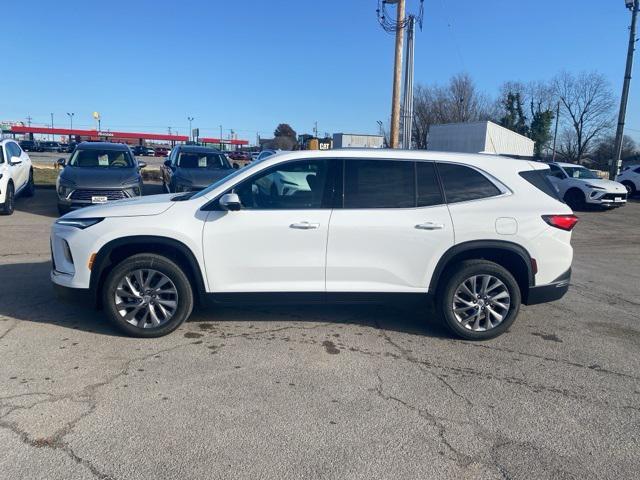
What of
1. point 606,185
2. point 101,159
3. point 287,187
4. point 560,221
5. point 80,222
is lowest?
point 80,222

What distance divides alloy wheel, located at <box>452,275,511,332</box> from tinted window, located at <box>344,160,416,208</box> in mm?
971

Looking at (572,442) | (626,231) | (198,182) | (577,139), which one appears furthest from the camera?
(577,139)

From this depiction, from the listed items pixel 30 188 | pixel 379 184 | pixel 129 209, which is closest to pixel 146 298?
pixel 129 209

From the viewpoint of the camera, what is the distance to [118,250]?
183 inches

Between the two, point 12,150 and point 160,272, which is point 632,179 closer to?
point 12,150

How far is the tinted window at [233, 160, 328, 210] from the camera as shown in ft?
15.4

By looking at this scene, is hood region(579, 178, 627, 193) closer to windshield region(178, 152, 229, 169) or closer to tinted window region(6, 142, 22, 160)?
windshield region(178, 152, 229, 169)

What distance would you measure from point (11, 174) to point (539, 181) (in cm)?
1149

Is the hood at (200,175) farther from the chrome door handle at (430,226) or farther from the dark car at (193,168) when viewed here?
the chrome door handle at (430,226)

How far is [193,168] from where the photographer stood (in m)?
13.1

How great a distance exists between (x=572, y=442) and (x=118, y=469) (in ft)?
8.99

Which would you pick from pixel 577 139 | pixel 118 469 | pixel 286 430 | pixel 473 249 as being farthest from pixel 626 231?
pixel 577 139

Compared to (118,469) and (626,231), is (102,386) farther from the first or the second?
(626,231)

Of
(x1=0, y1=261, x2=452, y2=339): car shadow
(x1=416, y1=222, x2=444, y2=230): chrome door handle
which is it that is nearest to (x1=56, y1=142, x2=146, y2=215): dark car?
(x1=0, y1=261, x2=452, y2=339): car shadow
